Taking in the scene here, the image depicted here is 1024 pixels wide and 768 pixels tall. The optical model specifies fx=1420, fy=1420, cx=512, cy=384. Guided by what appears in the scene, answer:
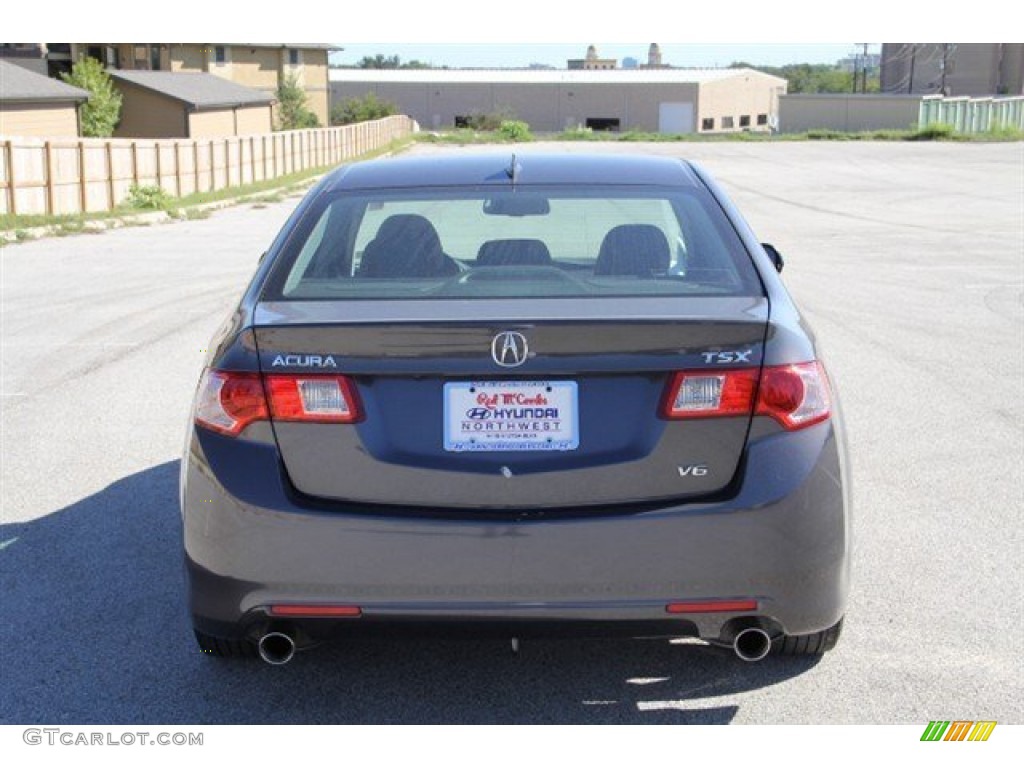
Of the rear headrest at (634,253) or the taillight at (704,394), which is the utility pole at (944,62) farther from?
the taillight at (704,394)

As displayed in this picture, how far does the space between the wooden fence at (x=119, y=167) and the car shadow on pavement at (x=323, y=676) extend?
2385 cm

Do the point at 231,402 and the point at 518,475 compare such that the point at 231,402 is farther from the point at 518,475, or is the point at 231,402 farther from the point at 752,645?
the point at 752,645

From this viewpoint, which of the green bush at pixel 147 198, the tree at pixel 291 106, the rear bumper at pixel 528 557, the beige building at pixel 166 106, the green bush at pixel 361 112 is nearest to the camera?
the rear bumper at pixel 528 557

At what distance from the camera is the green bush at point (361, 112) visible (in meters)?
98.6

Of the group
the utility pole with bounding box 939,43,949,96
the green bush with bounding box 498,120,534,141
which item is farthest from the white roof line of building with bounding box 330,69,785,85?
the green bush with bounding box 498,120,534,141

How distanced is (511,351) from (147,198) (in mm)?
28826

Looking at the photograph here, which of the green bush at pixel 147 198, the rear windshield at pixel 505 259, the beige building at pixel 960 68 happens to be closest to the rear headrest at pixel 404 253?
the rear windshield at pixel 505 259

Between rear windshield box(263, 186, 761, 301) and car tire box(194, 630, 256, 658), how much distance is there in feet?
3.33

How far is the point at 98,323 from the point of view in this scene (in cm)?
1242

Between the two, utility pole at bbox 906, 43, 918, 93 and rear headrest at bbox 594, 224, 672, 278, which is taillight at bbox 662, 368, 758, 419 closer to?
rear headrest at bbox 594, 224, 672, 278

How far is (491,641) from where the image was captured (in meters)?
3.90

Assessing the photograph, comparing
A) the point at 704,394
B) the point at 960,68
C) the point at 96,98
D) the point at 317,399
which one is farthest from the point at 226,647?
the point at 960,68

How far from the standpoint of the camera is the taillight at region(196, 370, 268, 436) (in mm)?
3770

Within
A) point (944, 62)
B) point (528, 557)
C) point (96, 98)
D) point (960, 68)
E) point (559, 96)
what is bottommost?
point (528, 557)
